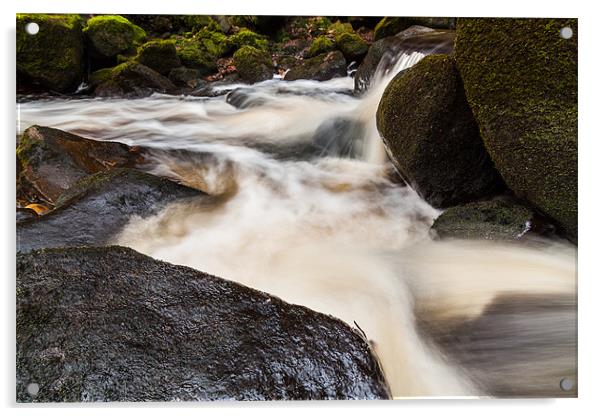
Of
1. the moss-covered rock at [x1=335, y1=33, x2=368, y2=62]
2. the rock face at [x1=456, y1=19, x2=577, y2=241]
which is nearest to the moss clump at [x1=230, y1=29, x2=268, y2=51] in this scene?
the moss-covered rock at [x1=335, y1=33, x2=368, y2=62]

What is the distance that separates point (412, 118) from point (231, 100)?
0.87 meters

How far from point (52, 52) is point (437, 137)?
169 centimetres

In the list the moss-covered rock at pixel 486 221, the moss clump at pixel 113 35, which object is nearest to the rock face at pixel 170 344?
the moss-covered rock at pixel 486 221

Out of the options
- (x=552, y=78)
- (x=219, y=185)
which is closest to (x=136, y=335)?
(x=219, y=185)

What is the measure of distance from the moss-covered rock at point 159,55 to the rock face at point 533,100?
126 cm

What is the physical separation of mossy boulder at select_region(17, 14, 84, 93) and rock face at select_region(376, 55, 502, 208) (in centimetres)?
138

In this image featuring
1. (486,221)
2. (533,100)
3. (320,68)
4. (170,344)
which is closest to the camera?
(170,344)

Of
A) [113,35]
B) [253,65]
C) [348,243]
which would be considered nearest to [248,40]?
[253,65]

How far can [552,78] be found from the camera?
1.69 metres

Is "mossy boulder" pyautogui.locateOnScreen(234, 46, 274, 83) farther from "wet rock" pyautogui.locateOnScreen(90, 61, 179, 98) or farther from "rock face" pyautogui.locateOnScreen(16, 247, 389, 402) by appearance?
"rock face" pyautogui.locateOnScreen(16, 247, 389, 402)

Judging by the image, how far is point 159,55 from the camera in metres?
2.14

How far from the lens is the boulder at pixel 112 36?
1.79m
